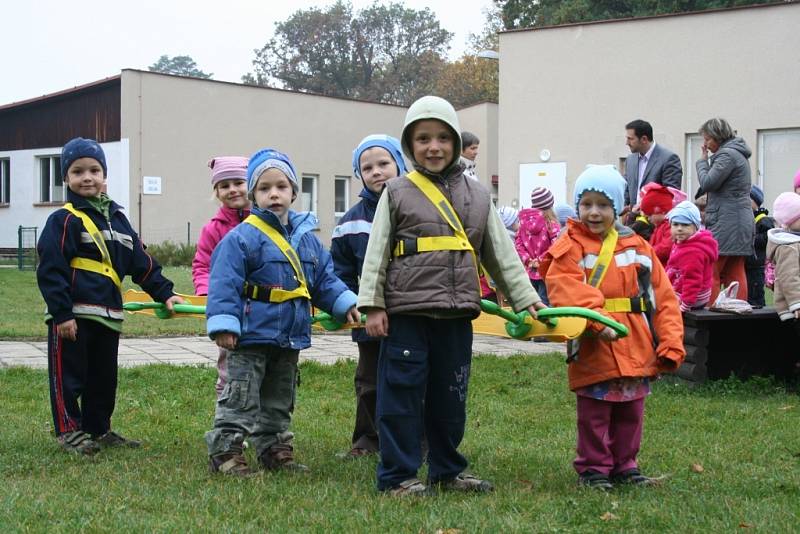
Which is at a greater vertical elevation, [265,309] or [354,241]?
[354,241]

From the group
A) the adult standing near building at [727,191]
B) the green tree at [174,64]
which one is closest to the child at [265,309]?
the adult standing near building at [727,191]

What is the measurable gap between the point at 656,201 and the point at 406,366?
494 cm

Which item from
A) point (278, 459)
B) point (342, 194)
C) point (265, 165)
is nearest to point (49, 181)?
point (342, 194)

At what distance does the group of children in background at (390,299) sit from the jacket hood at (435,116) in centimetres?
1

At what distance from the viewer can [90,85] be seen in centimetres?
3238

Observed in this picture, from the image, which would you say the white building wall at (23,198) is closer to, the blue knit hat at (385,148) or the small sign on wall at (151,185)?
the small sign on wall at (151,185)

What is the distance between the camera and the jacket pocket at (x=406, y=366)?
5070mm

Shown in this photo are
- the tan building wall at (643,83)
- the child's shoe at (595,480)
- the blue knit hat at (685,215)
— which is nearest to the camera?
the child's shoe at (595,480)

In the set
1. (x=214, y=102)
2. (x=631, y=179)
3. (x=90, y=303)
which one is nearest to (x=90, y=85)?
(x=214, y=102)

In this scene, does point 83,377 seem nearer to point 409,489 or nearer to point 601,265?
point 409,489

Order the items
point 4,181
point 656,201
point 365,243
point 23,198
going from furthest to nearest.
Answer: point 4,181, point 23,198, point 656,201, point 365,243

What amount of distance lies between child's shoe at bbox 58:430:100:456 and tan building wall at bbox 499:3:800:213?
1919 cm

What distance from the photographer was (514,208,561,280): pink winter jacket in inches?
509

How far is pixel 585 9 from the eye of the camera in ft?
142
